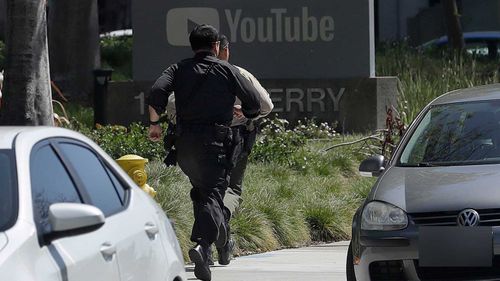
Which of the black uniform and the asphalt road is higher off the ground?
the black uniform

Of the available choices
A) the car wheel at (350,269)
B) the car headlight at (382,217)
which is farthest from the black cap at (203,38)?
the car headlight at (382,217)

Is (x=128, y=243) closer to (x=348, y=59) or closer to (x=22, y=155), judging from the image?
(x=22, y=155)

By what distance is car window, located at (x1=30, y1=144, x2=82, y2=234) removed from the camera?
531 cm

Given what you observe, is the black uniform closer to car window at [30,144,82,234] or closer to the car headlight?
the car headlight

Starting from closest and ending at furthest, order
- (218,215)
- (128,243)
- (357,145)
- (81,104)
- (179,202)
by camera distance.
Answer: (128,243)
(218,215)
(179,202)
(357,145)
(81,104)

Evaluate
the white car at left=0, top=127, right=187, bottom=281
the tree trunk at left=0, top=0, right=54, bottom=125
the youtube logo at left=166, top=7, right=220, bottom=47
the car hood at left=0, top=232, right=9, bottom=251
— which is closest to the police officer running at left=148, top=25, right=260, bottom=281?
the tree trunk at left=0, top=0, right=54, bottom=125

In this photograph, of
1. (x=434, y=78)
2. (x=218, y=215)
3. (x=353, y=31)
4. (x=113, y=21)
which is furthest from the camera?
(x=113, y=21)

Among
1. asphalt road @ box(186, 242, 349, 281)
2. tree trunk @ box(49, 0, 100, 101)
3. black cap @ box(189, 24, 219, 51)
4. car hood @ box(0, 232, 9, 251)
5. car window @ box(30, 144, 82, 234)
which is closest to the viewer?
car hood @ box(0, 232, 9, 251)

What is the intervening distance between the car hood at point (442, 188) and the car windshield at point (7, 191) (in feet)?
10.5

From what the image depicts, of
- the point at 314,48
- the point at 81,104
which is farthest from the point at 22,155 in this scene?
the point at 81,104

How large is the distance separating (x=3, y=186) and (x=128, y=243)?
76 cm

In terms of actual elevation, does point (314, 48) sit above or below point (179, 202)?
above

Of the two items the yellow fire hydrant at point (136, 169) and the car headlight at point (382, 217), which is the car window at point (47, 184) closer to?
the car headlight at point (382, 217)

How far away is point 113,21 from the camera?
4250 centimetres
